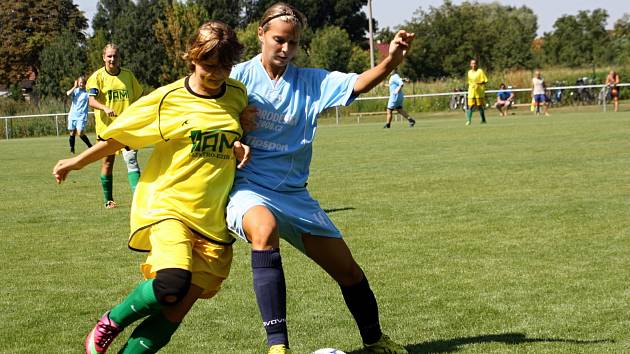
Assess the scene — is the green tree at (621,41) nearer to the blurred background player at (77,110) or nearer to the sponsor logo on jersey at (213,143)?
the blurred background player at (77,110)

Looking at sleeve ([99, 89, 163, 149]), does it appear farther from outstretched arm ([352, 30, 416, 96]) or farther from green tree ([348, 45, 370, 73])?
green tree ([348, 45, 370, 73])

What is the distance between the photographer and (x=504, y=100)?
140 ft

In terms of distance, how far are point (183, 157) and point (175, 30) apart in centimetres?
6870

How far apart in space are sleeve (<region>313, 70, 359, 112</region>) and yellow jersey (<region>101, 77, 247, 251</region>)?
57 centimetres

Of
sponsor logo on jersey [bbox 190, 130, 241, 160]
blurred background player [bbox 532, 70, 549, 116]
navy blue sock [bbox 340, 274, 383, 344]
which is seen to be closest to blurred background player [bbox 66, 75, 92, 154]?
blurred background player [bbox 532, 70, 549, 116]

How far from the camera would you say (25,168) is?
2030 centimetres

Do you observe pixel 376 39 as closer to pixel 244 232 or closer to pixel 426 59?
pixel 426 59

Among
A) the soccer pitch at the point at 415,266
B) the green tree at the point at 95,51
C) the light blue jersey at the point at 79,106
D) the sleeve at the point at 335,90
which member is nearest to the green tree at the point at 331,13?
the green tree at the point at 95,51

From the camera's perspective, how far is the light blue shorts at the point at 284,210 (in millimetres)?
4516

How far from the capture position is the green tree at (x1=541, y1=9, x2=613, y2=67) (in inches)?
2916

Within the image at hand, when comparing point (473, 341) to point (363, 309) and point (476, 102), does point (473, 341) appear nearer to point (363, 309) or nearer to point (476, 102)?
point (363, 309)

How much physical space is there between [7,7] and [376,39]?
34894 millimetres

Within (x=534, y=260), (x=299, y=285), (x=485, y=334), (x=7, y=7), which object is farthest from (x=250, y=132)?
(x=7, y=7)

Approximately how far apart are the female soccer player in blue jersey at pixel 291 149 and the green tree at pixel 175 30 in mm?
65462
